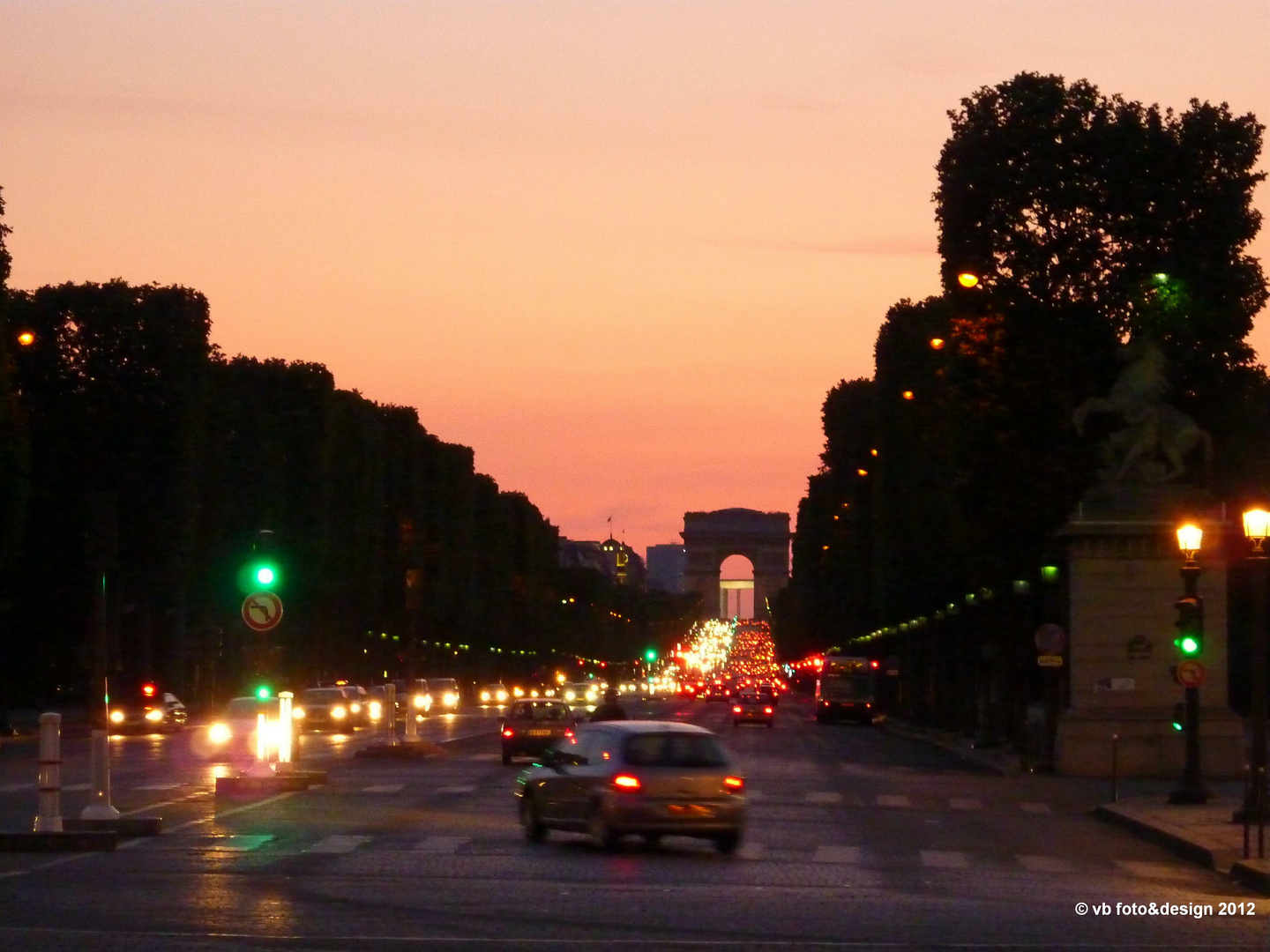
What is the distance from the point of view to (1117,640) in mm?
41000

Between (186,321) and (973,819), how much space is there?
42015mm

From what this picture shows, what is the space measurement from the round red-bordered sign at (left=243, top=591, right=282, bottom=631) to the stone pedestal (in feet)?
55.5

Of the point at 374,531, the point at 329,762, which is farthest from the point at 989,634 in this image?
the point at 374,531

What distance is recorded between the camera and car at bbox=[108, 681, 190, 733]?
6688 centimetres

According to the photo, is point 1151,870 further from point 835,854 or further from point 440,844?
point 440,844

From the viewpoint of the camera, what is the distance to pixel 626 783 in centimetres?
2252

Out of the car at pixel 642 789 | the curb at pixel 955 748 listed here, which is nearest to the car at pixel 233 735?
the curb at pixel 955 748

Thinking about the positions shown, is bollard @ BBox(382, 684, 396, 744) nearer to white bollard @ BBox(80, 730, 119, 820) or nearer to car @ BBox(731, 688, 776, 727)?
white bollard @ BBox(80, 730, 119, 820)

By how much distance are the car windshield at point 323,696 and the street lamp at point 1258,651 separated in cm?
4388

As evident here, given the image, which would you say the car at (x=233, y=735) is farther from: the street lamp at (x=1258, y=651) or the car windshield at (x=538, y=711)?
the street lamp at (x=1258, y=651)

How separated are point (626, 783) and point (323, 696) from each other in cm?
4509

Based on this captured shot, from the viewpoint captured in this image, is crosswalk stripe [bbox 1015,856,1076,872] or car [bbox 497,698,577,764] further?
car [bbox 497,698,577,764]

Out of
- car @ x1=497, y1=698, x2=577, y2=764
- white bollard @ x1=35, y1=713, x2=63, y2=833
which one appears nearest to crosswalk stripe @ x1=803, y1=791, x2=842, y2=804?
car @ x1=497, y1=698, x2=577, y2=764

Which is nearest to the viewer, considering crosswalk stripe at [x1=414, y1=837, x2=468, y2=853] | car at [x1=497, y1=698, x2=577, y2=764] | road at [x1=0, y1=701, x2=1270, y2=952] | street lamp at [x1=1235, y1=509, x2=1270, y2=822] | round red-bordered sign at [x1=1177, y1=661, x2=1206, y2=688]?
road at [x1=0, y1=701, x2=1270, y2=952]
